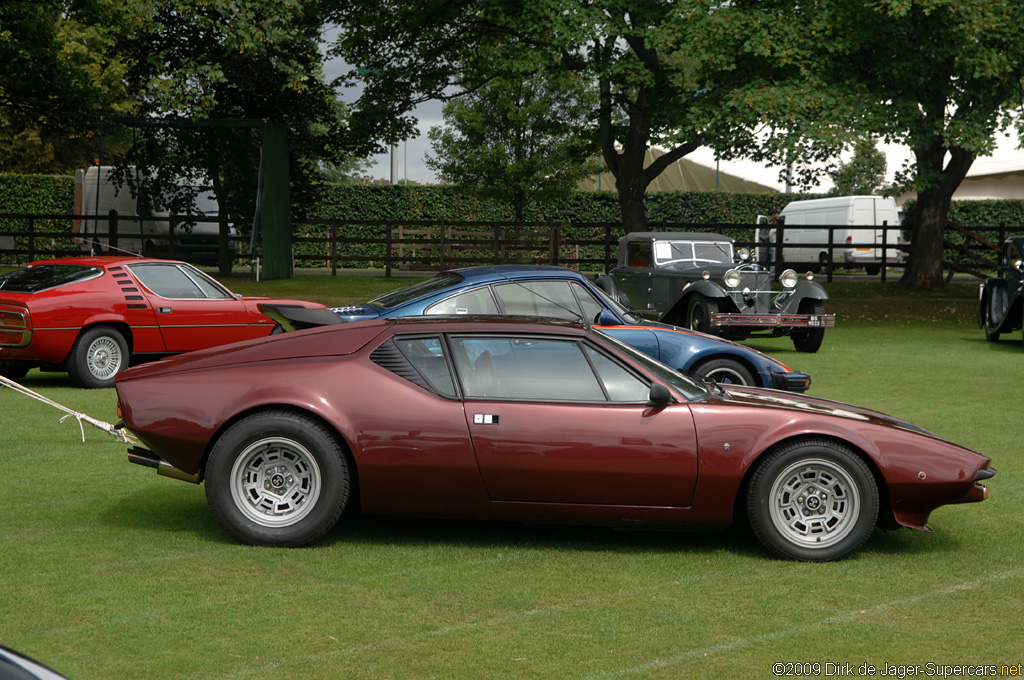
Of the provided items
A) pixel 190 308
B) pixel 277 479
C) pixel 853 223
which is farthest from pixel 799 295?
Result: pixel 853 223

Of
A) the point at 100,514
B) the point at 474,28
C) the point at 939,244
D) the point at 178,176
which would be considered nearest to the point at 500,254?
the point at 474,28

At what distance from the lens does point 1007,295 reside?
55.6ft

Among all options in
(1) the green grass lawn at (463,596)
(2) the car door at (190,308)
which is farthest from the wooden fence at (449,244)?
(1) the green grass lawn at (463,596)

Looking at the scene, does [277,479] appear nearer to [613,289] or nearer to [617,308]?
[617,308]

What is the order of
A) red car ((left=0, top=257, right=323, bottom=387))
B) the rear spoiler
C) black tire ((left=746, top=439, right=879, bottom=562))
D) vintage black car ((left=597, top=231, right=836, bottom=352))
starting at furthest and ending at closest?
vintage black car ((left=597, top=231, right=836, bottom=352))
red car ((left=0, top=257, right=323, bottom=387))
the rear spoiler
black tire ((left=746, top=439, right=879, bottom=562))

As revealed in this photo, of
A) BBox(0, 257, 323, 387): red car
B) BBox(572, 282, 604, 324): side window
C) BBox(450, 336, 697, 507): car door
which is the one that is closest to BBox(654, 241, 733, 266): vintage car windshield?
BBox(572, 282, 604, 324): side window

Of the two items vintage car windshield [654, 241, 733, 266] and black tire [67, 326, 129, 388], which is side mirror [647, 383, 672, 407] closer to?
black tire [67, 326, 129, 388]

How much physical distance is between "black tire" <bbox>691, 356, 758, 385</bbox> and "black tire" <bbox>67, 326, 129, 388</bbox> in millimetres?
6139

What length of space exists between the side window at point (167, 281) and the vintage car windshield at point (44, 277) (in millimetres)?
474

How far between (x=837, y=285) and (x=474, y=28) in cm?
1176

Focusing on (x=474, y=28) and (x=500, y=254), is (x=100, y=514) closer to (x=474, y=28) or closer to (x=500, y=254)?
(x=474, y=28)

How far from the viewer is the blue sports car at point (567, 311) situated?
29.8 feet

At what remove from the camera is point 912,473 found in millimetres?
5098

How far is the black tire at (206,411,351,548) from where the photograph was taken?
5164mm
